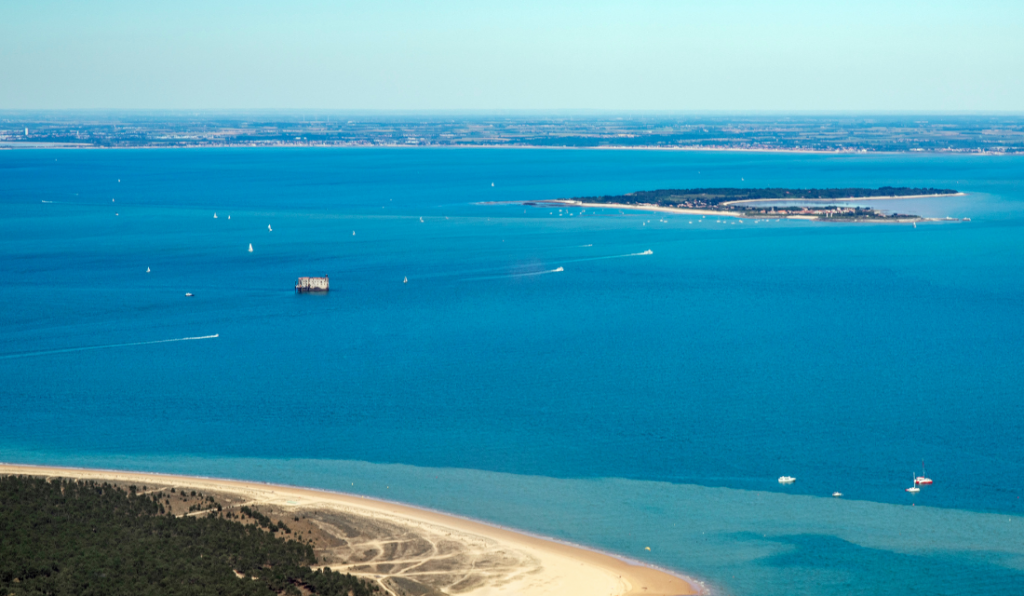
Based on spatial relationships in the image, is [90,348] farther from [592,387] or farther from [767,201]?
[767,201]

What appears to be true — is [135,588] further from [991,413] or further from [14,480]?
[991,413]

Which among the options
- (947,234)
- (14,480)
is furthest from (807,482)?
(947,234)

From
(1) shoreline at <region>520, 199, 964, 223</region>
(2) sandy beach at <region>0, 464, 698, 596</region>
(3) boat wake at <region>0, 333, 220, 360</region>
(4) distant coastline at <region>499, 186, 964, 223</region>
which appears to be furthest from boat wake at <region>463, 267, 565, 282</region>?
(4) distant coastline at <region>499, 186, 964, 223</region>

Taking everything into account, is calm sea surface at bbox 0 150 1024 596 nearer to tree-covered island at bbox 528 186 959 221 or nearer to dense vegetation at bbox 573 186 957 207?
tree-covered island at bbox 528 186 959 221

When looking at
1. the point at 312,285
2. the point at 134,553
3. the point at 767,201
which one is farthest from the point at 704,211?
the point at 134,553

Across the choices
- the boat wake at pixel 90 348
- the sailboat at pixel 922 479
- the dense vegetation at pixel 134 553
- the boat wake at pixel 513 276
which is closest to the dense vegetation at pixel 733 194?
the boat wake at pixel 513 276

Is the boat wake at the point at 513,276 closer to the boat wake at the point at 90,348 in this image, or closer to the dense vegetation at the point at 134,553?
the boat wake at the point at 90,348
